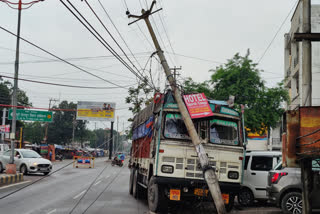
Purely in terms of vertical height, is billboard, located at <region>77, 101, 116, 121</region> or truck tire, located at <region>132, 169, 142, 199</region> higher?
billboard, located at <region>77, 101, 116, 121</region>

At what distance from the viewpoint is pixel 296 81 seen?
29.7 meters

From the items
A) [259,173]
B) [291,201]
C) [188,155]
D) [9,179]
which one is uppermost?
[188,155]

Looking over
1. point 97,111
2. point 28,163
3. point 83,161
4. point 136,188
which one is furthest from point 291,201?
point 97,111

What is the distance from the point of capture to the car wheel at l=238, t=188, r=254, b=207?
42.7ft

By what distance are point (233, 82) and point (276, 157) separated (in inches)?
269

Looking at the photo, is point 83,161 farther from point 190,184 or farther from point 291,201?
point 291,201

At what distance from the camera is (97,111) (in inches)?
2205

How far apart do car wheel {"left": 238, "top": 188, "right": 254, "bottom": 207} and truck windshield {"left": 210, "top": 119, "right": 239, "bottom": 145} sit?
10.7 ft

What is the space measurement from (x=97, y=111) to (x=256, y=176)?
4475cm

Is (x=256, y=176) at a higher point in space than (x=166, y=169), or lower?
lower

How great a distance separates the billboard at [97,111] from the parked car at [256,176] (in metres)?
43.1

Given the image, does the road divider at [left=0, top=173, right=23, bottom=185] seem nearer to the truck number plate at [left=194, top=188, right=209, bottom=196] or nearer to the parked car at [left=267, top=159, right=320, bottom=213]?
the truck number plate at [left=194, top=188, right=209, bottom=196]

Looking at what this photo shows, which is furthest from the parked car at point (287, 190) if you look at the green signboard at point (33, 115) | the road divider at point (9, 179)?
the green signboard at point (33, 115)

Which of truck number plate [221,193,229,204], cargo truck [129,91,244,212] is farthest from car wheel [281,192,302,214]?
truck number plate [221,193,229,204]
